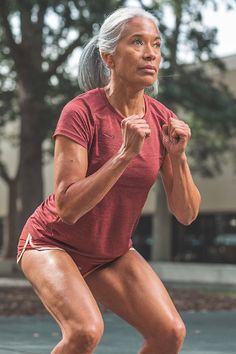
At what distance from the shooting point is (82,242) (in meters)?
3.76

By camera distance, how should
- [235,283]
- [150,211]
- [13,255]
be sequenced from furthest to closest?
[150,211], [13,255], [235,283]

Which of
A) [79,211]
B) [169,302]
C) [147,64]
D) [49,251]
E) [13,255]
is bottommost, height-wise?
[13,255]

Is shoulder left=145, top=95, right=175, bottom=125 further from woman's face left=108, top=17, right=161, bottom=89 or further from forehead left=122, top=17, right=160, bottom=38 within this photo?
forehead left=122, top=17, right=160, bottom=38

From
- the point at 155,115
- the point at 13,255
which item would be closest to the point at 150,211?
the point at 13,255

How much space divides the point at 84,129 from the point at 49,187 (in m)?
33.4

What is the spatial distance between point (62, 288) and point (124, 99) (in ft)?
2.91

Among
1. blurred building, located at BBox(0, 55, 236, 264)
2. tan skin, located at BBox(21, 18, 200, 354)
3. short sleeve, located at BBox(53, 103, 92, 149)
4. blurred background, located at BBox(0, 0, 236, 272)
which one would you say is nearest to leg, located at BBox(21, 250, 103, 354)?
tan skin, located at BBox(21, 18, 200, 354)

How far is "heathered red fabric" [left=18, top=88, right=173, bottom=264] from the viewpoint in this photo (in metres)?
3.69

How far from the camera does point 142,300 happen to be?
3.80m

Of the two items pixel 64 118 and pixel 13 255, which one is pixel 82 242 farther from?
pixel 13 255

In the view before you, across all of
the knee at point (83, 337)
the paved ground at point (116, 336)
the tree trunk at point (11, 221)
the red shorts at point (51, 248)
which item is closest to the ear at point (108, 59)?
the red shorts at point (51, 248)

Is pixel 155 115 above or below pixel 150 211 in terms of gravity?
above

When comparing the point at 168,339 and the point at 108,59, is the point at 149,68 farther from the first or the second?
the point at 168,339

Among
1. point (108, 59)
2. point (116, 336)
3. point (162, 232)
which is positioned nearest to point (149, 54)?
point (108, 59)
